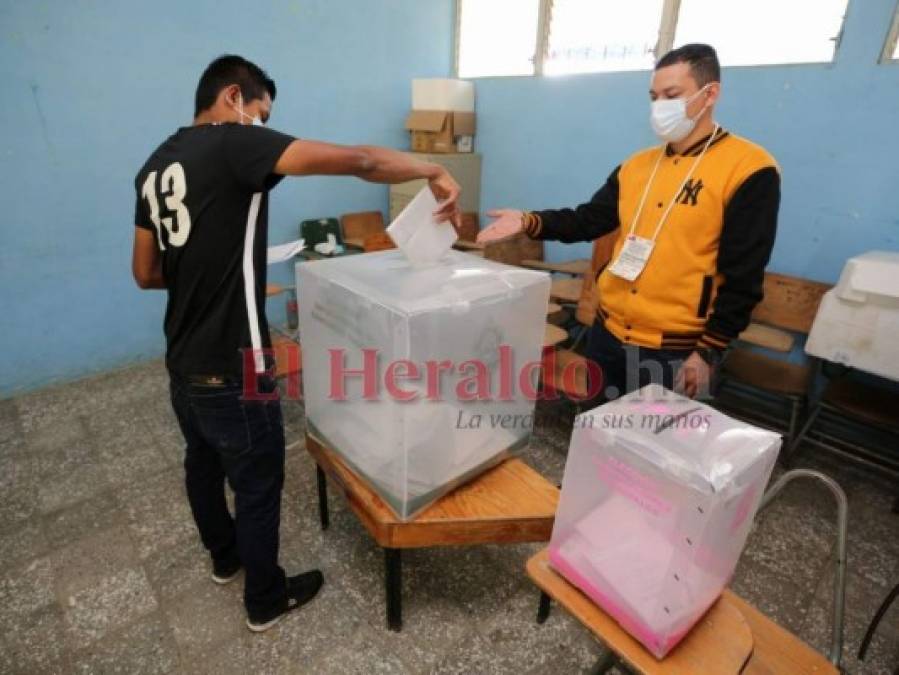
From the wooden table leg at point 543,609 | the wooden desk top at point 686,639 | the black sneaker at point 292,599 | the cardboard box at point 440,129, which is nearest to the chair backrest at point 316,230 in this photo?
the cardboard box at point 440,129

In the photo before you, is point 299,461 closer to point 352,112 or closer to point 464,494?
point 464,494

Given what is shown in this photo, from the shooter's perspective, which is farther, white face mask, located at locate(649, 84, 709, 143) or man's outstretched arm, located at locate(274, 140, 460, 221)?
white face mask, located at locate(649, 84, 709, 143)

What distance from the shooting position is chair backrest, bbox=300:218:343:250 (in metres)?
3.32

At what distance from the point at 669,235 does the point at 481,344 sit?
0.70m

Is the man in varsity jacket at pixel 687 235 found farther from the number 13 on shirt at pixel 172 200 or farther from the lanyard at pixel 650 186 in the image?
the number 13 on shirt at pixel 172 200

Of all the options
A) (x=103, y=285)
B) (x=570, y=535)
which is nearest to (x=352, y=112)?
(x=103, y=285)

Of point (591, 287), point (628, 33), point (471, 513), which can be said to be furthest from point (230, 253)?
point (628, 33)

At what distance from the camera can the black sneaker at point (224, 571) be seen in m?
1.53

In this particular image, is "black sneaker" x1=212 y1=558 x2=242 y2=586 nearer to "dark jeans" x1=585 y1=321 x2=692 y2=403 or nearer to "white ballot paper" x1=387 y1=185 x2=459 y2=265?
"white ballot paper" x1=387 y1=185 x2=459 y2=265

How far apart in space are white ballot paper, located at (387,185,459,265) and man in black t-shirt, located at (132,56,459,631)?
0.04m

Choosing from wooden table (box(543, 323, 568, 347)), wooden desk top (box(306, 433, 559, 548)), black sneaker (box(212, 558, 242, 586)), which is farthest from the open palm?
black sneaker (box(212, 558, 242, 586))

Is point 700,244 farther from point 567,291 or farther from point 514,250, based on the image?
point 514,250

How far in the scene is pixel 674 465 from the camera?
656 millimetres

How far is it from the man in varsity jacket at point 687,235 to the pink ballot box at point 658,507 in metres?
0.58
